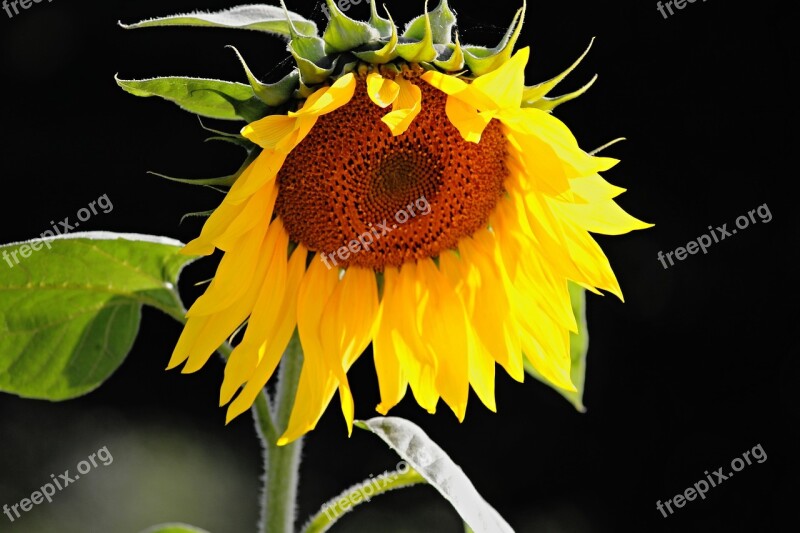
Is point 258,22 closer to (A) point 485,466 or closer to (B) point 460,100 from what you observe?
(B) point 460,100

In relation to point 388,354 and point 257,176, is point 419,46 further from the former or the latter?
point 388,354

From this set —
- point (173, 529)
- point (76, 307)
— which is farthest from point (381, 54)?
point (173, 529)

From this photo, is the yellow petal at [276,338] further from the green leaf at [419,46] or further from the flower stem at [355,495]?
the green leaf at [419,46]

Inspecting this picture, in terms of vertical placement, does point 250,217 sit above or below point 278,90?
below

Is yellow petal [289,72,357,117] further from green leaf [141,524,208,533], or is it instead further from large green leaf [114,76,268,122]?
green leaf [141,524,208,533]

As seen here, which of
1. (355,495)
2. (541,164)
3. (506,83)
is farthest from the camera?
(355,495)

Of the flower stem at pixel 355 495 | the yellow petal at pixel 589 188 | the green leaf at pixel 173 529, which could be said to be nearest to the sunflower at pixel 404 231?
the yellow petal at pixel 589 188

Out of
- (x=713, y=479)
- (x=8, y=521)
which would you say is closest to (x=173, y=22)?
(x=8, y=521)
